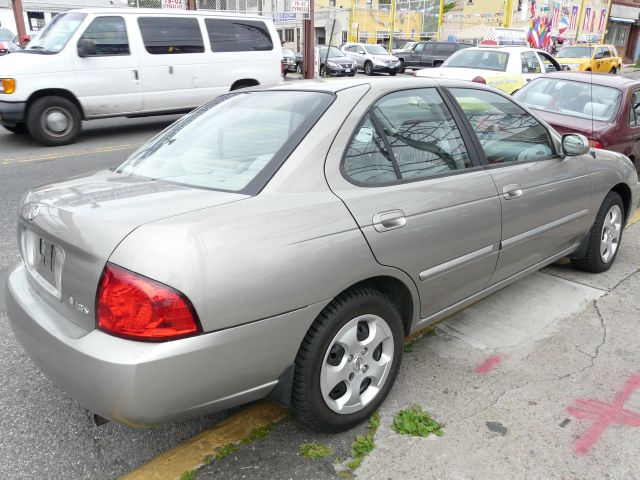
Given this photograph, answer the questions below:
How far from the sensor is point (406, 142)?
282 centimetres

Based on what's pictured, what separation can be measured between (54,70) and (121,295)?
26.7 ft

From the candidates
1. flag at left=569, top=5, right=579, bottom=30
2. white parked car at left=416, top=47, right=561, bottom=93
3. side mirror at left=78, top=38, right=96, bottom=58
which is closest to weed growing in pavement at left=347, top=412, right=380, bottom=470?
side mirror at left=78, top=38, right=96, bottom=58

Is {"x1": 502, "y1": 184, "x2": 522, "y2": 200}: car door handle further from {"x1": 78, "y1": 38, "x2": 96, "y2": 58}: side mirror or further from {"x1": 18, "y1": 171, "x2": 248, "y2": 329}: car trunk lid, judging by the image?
{"x1": 78, "y1": 38, "x2": 96, "y2": 58}: side mirror

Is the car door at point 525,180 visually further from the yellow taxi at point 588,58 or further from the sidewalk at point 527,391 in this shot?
the yellow taxi at point 588,58

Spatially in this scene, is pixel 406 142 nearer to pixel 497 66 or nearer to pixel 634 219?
pixel 634 219

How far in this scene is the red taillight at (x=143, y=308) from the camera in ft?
6.13

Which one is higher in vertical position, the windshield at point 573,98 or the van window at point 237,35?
the van window at point 237,35

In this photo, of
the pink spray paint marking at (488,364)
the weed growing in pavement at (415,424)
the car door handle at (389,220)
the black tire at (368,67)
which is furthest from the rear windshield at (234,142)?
the black tire at (368,67)

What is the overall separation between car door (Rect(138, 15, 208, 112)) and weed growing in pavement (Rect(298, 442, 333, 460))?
8594 millimetres

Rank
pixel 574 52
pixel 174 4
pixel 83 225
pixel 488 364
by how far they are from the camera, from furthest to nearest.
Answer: pixel 574 52
pixel 174 4
pixel 488 364
pixel 83 225

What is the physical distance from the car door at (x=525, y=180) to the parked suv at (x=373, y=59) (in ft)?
81.4

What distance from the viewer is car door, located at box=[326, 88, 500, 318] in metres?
2.47

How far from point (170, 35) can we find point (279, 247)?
8.83 metres

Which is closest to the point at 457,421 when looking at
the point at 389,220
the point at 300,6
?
the point at 389,220
